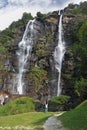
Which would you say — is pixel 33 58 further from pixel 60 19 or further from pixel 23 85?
pixel 60 19

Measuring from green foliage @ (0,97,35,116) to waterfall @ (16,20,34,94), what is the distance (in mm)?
24337

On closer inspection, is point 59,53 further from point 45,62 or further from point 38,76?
point 38,76

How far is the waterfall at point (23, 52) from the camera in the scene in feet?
243

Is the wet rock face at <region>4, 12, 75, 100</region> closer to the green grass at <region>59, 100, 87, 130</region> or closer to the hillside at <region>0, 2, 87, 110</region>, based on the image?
the hillside at <region>0, 2, 87, 110</region>

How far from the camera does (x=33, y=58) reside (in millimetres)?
77750

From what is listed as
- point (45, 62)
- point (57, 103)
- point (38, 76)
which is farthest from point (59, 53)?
point (57, 103)

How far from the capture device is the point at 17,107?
4553 centimetres

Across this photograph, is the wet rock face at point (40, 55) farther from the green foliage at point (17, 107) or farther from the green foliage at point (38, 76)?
the green foliage at point (17, 107)

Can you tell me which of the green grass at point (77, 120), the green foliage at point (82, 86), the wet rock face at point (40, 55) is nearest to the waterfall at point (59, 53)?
the wet rock face at point (40, 55)

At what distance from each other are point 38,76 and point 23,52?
29.2 ft

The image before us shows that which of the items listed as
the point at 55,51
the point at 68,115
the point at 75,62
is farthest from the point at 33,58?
the point at 68,115

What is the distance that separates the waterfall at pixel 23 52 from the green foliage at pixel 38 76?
250cm

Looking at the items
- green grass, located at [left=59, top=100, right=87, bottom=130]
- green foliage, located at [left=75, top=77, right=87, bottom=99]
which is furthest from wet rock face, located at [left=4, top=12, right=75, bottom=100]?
green grass, located at [left=59, top=100, right=87, bottom=130]

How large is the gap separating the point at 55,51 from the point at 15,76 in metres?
10.7
